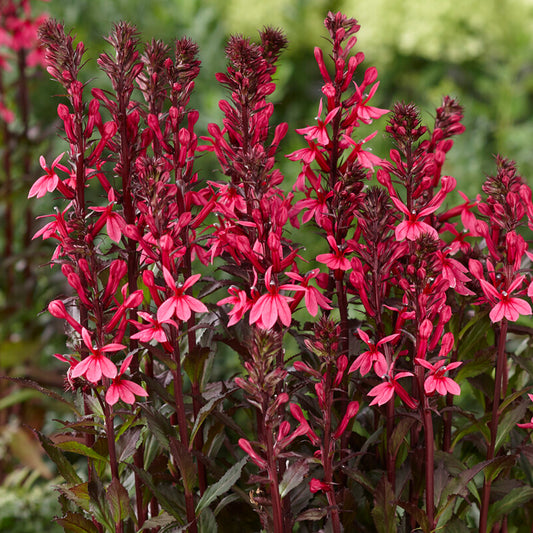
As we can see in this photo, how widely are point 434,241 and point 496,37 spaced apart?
2.77m

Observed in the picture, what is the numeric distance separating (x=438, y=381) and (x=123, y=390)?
11.0 inches

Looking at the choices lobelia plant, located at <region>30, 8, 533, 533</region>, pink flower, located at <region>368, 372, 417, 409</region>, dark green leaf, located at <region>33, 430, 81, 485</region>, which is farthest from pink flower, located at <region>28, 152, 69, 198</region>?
pink flower, located at <region>368, 372, 417, 409</region>

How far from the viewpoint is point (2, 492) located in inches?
54.6

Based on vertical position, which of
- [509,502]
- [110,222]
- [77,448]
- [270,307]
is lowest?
[509,502]

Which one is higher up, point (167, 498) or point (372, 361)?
point (372, 361)

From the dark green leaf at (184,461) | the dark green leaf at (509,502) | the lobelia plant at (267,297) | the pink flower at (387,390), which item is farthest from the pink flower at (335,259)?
the dark green leaf at (509,502)

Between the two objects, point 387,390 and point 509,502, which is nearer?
point 387,390

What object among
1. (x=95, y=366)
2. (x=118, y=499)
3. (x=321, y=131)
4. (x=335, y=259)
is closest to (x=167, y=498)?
(x=118, y=499)

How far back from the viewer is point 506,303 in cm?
62

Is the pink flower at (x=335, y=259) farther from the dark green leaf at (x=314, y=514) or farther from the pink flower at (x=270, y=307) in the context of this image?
the dark green leaf at (x=314, y=514)

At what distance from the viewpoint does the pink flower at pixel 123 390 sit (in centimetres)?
59

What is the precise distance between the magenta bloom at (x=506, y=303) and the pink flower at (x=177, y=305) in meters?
0.26

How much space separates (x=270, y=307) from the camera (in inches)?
22.0

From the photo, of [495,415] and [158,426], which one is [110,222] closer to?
[158,426]
